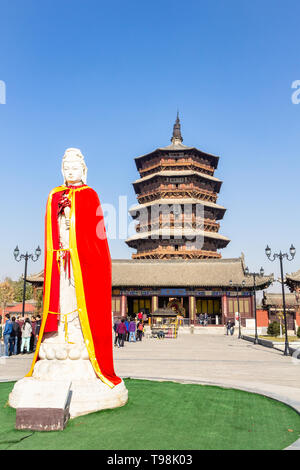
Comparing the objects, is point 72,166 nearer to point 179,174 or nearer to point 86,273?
point 86,273

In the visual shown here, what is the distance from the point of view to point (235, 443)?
4238 millimetres

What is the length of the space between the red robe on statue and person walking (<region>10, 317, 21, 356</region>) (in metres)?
8.19

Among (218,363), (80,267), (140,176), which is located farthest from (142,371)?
(140,176)

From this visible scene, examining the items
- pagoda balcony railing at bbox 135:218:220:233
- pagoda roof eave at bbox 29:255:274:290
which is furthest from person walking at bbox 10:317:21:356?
pagoda balcony railing at bbox 135:218:220:233

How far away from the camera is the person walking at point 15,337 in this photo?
13206 millimetres

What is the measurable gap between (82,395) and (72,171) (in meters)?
3.54

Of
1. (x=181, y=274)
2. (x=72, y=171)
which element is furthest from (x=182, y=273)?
(x=72, y=171)

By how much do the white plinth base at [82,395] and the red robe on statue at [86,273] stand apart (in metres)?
0.15

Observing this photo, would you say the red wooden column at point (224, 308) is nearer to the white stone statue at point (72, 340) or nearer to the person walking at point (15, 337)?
the person walking at point (15, 337)

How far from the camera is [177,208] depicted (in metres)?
39.5

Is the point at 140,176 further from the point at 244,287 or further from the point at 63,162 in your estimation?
the point at 63,162

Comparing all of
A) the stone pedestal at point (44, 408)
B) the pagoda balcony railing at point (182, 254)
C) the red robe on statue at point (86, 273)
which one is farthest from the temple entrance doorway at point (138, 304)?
the stone pedestal at point (44, 408)

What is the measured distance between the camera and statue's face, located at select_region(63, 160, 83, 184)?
6.17 metres
